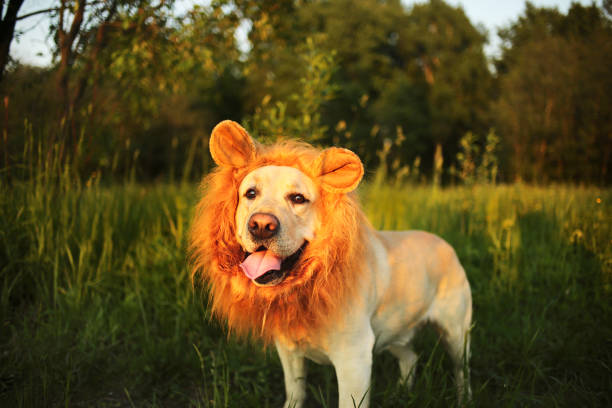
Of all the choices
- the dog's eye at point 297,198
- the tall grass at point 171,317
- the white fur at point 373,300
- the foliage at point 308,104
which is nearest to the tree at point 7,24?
the tall grass at point 171,317

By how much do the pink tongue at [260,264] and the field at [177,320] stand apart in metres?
0.58

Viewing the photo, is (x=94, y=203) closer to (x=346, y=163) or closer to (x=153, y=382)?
(x=153, y=382)

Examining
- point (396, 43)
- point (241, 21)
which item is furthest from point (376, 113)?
point (241, 21)

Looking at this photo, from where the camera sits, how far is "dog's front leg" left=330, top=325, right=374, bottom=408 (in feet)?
6.18

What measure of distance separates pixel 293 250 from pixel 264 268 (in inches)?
6.0

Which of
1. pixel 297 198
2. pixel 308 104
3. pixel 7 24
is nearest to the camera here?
pixel 297 198

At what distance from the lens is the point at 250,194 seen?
1.92m

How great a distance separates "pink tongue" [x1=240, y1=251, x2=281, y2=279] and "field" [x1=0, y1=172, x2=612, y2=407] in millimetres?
580

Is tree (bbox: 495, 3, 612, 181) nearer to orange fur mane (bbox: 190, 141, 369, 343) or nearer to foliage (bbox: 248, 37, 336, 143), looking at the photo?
foliage (bbox: 248, 37, 336, 143)

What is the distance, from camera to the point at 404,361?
2.88 metres

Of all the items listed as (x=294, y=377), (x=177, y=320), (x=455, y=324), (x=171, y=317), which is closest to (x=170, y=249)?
(x=171, y=317)

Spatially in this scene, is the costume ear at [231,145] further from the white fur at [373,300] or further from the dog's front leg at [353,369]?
the dog's front leg at [353,369]

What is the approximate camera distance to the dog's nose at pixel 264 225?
166 cm

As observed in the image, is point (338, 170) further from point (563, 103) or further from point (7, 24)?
point (563, 103)
